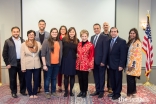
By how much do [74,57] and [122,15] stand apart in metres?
2.32

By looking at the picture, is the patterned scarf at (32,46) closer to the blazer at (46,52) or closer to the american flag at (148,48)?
the blazer at (46,52)

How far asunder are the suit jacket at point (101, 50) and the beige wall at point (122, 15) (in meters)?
1.73

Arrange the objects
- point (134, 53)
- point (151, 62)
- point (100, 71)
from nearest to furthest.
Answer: point (134, 53), point (100, 71), point (151, 62)

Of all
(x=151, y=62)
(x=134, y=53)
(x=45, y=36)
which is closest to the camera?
(x=134, y=53)

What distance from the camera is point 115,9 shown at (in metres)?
5.61

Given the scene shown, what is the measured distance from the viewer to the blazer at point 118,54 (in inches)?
155

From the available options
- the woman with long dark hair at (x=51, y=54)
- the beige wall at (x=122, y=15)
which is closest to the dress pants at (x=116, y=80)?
the woman with long dark hair at (x=51, y=54)

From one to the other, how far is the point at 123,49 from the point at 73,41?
1.04 meters

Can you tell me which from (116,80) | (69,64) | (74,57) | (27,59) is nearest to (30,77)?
(27,59)

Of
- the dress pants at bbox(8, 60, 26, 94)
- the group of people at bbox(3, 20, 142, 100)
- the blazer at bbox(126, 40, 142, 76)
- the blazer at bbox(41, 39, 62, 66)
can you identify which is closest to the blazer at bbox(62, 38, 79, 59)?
the group of people at bbox(3, 20, 142, 100)

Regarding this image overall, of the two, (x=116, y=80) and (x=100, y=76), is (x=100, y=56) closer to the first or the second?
(x=100, y=76)

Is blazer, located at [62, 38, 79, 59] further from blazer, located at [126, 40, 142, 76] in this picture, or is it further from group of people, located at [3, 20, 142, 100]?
blazer, located at [126, 40, 142, 76]

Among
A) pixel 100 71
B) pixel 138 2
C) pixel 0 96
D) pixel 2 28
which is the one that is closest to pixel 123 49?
pixel 100 71

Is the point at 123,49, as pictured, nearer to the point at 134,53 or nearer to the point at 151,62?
the point at 134,53
